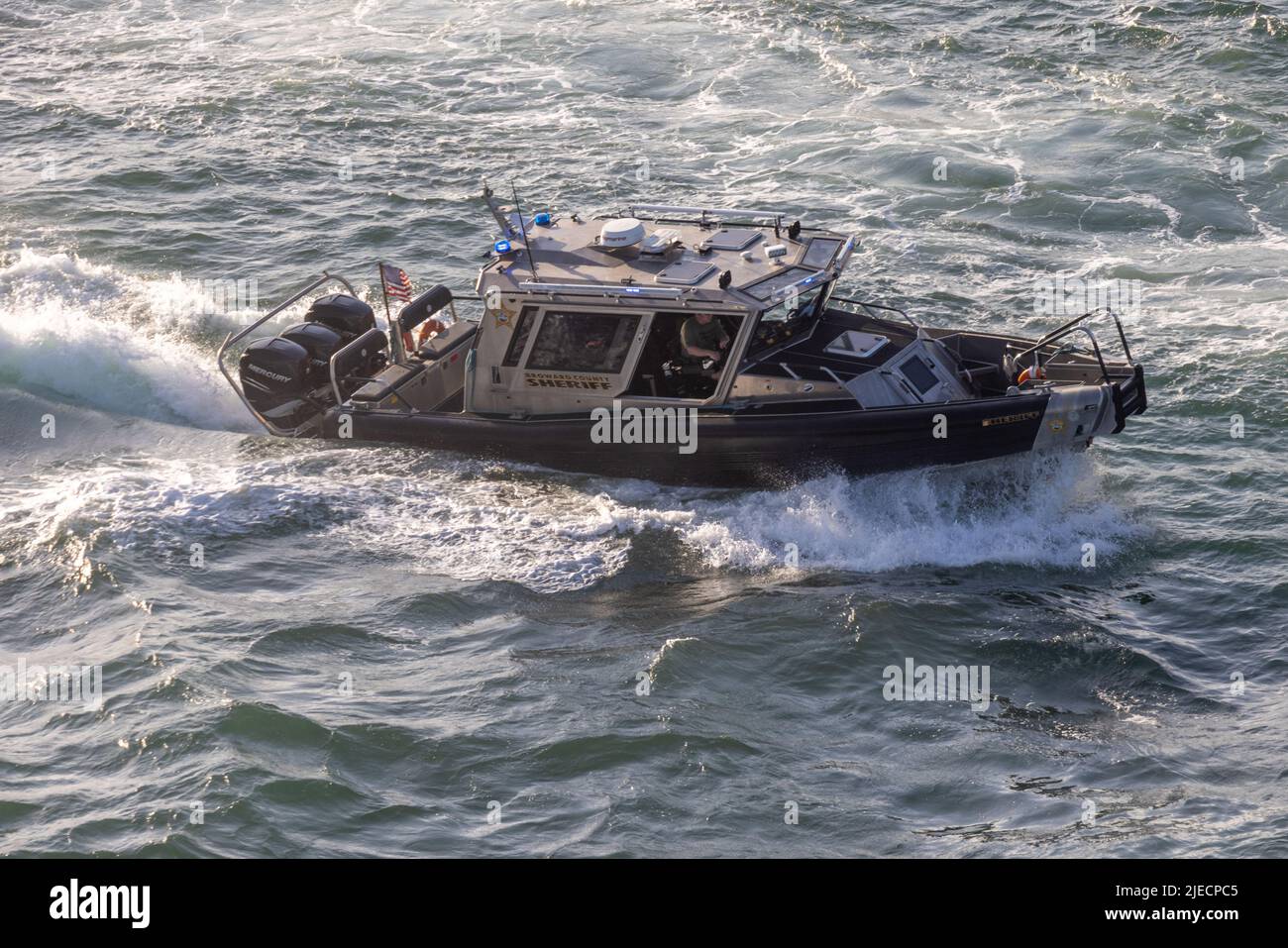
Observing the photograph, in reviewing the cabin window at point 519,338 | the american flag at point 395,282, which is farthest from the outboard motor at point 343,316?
the cabin window at point 519,338

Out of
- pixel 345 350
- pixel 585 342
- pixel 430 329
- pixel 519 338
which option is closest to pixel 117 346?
pixel 345 350

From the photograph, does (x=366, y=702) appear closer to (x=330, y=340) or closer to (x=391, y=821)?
(x=391, y=821)

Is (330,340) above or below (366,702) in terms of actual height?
above

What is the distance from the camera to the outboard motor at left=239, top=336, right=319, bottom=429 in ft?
48.9

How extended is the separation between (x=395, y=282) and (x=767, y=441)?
4260 millimetres

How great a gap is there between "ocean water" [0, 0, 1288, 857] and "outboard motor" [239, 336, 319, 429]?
1.48ft

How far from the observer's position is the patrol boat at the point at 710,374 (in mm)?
12859

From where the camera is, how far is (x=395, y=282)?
48.2 feet

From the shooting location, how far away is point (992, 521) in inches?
517

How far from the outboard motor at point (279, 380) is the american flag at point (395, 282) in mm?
1125

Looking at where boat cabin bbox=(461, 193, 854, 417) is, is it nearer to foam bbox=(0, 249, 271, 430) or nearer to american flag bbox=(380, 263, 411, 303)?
american flag bbox=(380, 263, 411, 303)

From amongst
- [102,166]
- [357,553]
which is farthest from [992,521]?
[102,166]

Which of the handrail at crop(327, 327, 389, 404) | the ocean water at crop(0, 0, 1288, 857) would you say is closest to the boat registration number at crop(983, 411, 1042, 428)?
the ocean water at crop(0, 0, 1288, 857)

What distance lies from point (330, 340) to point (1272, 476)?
9.54 m
